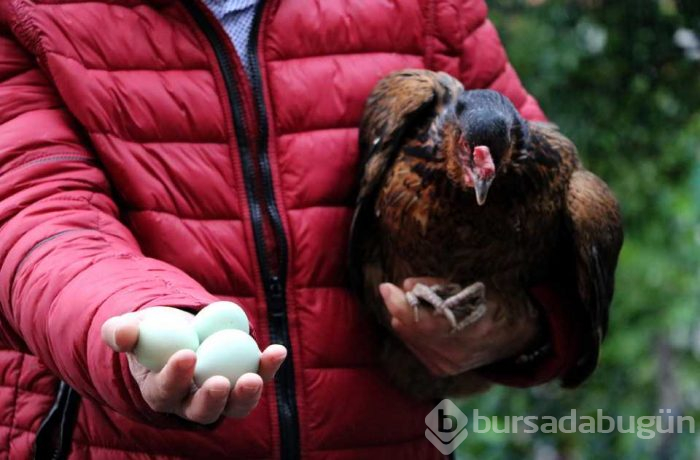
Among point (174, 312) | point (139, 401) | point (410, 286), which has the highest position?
point (174, 312)

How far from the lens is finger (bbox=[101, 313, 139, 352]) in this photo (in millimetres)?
1474

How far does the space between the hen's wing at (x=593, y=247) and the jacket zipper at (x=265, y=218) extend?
0.63 meters

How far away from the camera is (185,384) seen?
1486 mm

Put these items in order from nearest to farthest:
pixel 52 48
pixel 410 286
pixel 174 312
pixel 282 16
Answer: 1. pixel 174 312
2. pixel 52 48
3. pixel 282 16
4. pixel 410 286

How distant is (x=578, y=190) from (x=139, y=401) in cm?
118

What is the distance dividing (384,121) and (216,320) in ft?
2.95

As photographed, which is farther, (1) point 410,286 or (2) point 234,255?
(1) point 410,286

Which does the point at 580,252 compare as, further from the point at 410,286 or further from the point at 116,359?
the point at 116,359

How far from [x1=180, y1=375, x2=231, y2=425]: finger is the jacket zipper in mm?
607

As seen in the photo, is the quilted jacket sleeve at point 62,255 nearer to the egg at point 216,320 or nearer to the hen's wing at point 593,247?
the egg at point 216,320

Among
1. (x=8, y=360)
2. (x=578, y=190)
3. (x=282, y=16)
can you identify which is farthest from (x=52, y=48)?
(x=578, y=190)

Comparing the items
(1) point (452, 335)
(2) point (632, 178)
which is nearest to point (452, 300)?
(1) point (452, 335)

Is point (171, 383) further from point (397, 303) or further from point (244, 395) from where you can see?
point (397, 303)

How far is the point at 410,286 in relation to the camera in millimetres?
2402
